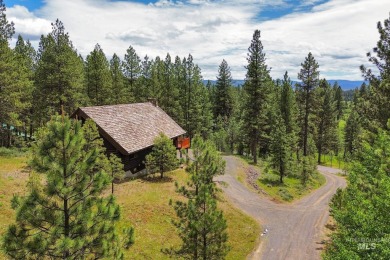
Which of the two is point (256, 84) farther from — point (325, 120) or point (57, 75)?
point (325, 120)

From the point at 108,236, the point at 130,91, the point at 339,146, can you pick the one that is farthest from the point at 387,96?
the point at 339,146

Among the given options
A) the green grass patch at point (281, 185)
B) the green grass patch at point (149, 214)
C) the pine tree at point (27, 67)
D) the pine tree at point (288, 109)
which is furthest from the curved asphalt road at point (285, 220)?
the pine tree at point (27, 67)

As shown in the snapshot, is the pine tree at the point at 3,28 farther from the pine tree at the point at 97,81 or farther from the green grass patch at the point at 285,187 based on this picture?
the green grass patch at the point at 285,187

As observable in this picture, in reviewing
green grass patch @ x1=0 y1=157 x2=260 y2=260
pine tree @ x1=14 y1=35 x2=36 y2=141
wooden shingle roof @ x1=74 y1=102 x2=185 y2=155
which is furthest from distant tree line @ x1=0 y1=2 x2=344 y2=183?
green grass patch @ x1=0 y1=157 x2=260 y2=260

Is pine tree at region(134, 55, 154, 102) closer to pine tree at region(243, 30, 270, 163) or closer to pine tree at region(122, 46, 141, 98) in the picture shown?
pine tree at region(122, 46, 141, 98)

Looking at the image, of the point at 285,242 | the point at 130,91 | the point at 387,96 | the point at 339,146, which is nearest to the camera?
the point at 387,96

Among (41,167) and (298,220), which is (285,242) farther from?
(41,167)

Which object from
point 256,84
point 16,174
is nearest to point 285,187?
point 256,84
